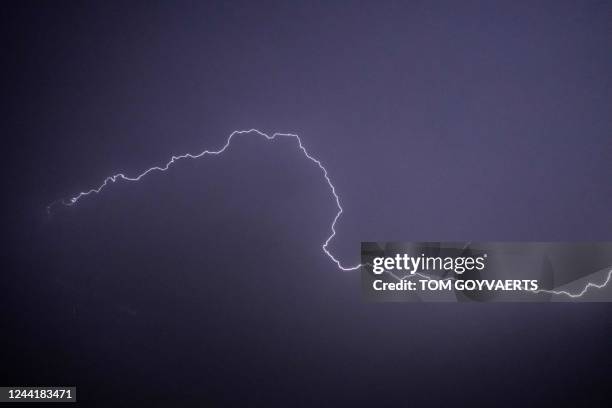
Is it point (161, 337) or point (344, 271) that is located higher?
point (344, 271)

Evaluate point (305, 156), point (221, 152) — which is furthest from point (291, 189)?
point (221, 152)

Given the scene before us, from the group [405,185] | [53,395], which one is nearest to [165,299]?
[53,395]

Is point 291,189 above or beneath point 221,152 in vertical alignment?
beneath

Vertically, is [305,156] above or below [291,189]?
above

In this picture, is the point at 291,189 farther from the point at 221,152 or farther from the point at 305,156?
the point at 221,152

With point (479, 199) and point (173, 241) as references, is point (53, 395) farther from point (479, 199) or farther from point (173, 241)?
point (479, 199)

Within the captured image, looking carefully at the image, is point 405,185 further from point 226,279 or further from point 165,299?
point 165,299

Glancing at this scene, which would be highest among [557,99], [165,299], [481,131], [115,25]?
[115,25]
